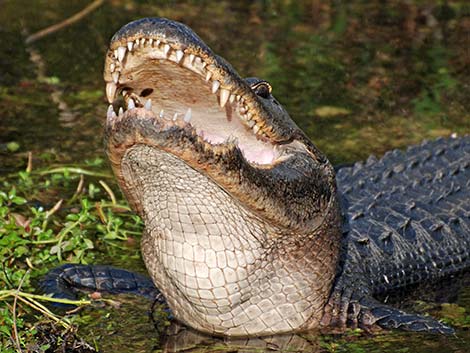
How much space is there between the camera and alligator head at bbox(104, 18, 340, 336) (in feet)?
13.5

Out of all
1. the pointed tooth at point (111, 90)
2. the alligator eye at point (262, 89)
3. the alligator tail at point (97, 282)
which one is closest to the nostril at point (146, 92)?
the pointed tooth at point (111, 90)

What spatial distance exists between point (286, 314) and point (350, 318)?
39 centimetres

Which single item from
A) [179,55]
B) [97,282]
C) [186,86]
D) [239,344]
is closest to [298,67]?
[97,282]

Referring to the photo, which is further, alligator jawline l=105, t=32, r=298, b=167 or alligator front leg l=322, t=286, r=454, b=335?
alligator front leg l=322, t=286, r=454, b=335

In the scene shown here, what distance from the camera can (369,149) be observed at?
8.24 metres

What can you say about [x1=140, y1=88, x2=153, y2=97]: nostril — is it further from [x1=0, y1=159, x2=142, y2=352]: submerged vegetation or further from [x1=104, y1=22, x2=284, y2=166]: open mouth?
[x1=0, y1=159, x2=142, y2=352]: submerged vegetation

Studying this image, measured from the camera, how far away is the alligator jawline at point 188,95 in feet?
13.5

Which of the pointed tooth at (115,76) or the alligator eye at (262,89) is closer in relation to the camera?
the pointed tooth at (115,76)

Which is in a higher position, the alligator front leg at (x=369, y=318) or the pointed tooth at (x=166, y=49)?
the pointed tooth at (x=166, y=49)

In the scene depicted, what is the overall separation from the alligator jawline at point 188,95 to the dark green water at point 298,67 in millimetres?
1176

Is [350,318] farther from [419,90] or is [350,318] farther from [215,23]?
[215,23]

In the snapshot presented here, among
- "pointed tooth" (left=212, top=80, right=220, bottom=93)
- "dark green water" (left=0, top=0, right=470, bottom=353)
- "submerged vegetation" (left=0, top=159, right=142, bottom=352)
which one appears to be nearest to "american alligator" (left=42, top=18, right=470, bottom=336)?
"pointed tooth" (left=212, top=80, right=220, bottom=93)

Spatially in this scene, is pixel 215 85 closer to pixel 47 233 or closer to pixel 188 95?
pixel 188 95

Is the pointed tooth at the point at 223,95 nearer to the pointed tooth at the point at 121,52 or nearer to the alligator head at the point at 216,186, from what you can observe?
the alligator head at the point at 216,186
